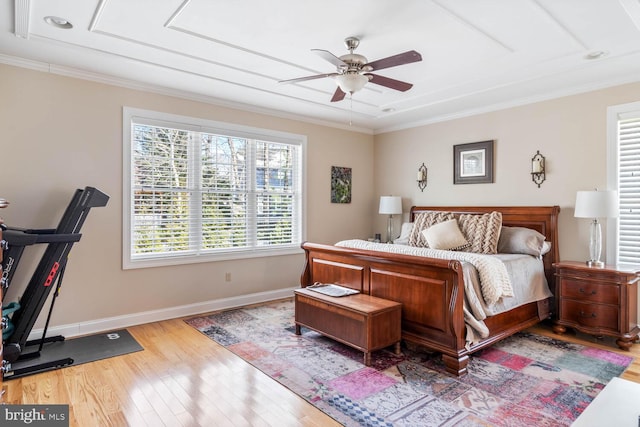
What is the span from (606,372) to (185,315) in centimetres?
414

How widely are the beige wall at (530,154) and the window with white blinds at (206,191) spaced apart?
6.28ft

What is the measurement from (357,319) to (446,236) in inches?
71.9

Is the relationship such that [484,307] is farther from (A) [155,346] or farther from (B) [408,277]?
(A) [155,346]

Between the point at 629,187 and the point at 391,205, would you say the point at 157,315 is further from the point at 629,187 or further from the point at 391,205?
the point at 629,187

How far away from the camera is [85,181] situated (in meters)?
3.71

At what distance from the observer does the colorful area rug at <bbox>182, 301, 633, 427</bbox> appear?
2.32m

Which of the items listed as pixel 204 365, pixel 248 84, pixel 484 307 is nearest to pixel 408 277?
pixel 484 307

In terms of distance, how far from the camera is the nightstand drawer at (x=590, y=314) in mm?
3414

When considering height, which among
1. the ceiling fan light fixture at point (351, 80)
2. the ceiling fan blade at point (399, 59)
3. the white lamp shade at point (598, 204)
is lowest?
the white lamp shade at point (598, 204)

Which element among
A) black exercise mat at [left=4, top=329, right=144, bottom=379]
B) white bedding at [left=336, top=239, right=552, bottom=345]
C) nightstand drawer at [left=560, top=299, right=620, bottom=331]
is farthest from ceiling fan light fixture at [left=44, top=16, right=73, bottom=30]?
nightstand drawer at [left=560, top=299, right=620, bottom=331]

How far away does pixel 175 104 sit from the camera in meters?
4.28

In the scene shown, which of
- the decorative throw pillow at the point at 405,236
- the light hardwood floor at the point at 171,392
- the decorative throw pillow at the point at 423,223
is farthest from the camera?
the decorative throw pillow at the point at 405,236

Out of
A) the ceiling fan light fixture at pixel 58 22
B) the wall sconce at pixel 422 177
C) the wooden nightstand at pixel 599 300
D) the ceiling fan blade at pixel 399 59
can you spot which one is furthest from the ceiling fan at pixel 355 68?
the wall sconce at pixel 422 177

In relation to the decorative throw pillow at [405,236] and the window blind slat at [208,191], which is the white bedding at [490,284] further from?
the window blind slat at [208,191]
